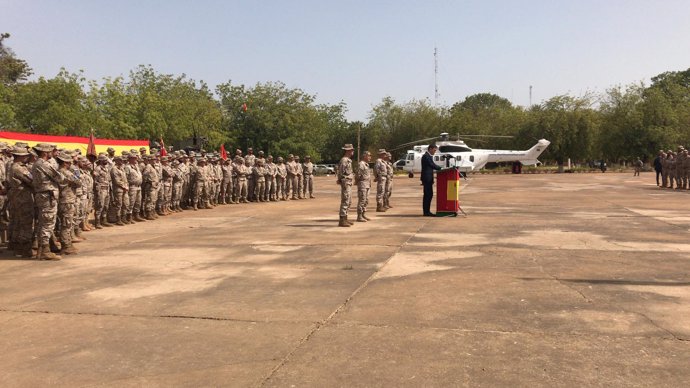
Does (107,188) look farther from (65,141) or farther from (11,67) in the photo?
(11,67)

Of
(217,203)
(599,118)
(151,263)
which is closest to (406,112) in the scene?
(599,118)

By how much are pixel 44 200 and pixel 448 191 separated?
8.74 metres

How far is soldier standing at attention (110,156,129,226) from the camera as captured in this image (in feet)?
40.3

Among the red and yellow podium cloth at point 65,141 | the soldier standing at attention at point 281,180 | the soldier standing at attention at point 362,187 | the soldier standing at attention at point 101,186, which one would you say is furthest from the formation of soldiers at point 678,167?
the soldier standing at attention at point 101,186

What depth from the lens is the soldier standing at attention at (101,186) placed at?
12.1m

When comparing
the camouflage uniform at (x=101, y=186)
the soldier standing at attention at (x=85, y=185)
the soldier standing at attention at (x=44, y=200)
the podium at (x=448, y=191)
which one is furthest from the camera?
the podium at (x=448, y=191)

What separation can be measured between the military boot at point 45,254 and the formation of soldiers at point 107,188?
0.02 metres

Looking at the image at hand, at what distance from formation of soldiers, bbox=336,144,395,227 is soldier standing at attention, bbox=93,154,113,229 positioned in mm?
5205

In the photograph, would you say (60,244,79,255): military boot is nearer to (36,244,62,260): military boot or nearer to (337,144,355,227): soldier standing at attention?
(36,244,62,260): military boot

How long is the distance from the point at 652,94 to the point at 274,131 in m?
40.0

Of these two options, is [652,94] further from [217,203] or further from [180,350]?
[180,350]

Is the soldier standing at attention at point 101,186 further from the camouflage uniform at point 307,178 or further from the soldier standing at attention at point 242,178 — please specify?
the camouflage uniform at point 307,178

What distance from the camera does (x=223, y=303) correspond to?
5.47m

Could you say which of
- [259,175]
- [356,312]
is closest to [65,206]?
[356,312]
